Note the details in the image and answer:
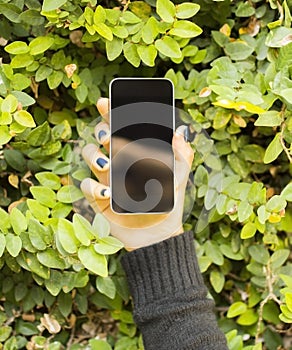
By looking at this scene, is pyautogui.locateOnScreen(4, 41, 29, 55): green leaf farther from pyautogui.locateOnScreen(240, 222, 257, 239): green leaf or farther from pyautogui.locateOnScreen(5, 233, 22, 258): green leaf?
pyautogui.locateOnScreen(240, 222, 257, 239): green leaf

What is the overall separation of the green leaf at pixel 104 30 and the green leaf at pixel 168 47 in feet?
0.28

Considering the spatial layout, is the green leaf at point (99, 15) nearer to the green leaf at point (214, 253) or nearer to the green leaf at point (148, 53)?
the green leaf at point (148, 53)

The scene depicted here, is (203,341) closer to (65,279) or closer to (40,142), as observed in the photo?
(65,279)

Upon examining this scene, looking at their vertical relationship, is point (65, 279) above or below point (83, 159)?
below

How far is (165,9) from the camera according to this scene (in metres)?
1.12

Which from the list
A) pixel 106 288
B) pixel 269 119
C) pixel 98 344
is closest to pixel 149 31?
pixel 269 119

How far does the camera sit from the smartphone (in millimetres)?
1165

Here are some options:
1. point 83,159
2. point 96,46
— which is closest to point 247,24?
point 96,46

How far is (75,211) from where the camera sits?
120 centimetres

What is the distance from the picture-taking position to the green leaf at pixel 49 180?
3.94 feet

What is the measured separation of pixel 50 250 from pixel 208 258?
31 centimetres

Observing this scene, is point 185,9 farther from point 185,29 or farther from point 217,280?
point 217,280

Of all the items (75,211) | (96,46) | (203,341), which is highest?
(96,46)

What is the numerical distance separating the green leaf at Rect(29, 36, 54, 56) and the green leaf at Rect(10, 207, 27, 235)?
0.27 meters
